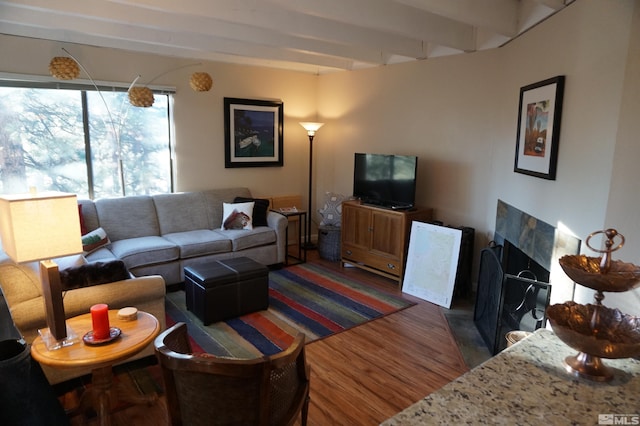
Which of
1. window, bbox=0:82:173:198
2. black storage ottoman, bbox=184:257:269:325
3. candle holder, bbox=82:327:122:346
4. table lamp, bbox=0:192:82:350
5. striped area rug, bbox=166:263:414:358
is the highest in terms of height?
window, bbox=0:82:173:198

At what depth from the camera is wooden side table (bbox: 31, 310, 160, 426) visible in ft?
6.43

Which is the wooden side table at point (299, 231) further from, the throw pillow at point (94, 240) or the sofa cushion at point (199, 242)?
the throw pillow at point (94, 240)

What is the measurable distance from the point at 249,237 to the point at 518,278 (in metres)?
2.91

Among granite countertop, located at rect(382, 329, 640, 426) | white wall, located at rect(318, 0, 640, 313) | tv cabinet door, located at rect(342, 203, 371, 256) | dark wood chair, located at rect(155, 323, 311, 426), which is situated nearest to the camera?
granite countertop, located at rect(382, 329, 640, 426)

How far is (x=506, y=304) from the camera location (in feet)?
10.2

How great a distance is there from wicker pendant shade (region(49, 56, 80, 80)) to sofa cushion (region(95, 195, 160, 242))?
1268 mm

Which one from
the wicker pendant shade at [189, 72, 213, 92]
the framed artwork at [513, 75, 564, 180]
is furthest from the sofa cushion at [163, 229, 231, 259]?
the framed artwork at [513, 75, 564, 180]

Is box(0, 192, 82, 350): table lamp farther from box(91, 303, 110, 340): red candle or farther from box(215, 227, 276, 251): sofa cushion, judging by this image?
box(215, 227, 276, 251): sofa cushion

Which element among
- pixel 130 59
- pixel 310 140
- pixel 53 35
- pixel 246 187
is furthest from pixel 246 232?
pixel 53 35

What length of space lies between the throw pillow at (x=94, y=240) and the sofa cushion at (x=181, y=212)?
0.66m

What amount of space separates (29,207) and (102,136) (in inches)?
114

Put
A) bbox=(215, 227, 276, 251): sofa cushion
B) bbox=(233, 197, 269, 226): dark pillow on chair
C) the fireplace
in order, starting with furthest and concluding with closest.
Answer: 1. bbox=(233, 197, 269, 226): dark pillow on chair
2. bbox=(215, 227, 276, 251): sofa cushion
3. the fireplace

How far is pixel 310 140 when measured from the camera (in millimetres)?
5738

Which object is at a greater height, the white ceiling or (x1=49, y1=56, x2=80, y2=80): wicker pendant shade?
the white ceiling
